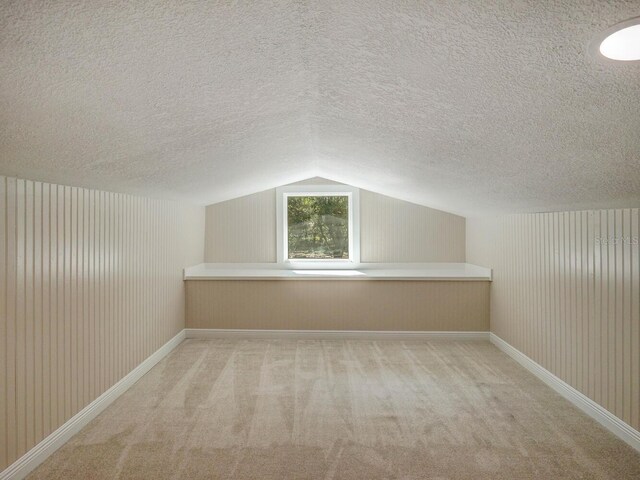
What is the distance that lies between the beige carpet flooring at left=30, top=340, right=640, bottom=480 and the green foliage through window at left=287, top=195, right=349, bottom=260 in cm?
188

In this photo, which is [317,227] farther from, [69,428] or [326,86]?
[326,86]

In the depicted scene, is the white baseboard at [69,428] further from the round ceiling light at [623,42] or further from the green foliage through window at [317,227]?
the round ceiling light at [623,42]

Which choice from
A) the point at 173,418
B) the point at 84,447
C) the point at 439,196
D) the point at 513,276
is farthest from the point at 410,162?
the point at 84,447

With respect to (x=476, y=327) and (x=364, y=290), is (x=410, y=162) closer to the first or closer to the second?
(x=364, y=290)

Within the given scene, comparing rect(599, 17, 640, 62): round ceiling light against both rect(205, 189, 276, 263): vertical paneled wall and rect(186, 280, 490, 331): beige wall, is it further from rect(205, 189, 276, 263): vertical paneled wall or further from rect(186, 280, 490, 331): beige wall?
rect(205, 189, 276, 263): vertical paneled wall

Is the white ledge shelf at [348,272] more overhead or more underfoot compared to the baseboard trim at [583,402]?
more overhead

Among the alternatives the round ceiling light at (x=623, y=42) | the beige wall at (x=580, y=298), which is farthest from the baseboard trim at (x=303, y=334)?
the round ceiling light at (x=623, y=42)

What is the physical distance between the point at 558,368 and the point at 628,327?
3.12ft

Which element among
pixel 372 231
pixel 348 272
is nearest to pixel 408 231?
pixel 372 231

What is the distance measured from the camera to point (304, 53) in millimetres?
1483

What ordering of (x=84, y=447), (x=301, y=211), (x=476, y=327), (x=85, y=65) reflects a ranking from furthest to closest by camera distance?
1. (x=301, y=211)
2. (x=476, y=327)
3. (x=84, y=447)
4. (x=85, y=65)

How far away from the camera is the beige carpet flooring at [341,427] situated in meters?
2.23

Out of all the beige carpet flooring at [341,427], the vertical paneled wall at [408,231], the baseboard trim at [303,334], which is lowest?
the beige carpet flooring at [341,427]

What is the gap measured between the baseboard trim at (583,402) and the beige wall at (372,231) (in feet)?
5.66
